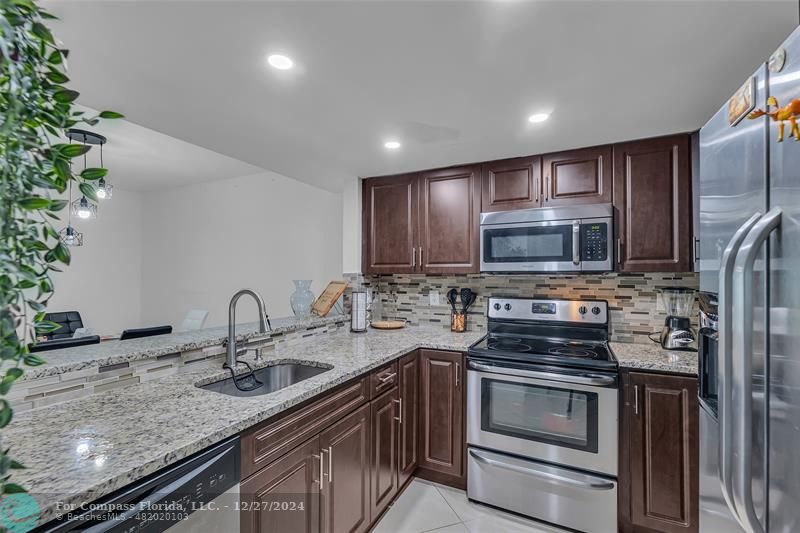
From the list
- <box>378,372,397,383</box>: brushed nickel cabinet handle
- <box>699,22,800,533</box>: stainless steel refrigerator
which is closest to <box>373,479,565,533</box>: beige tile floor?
<box>378,372,397,383</box>: brushed nickel cabinet handle

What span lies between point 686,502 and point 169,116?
331cm

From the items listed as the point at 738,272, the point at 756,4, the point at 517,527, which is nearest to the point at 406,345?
the point at 517,527

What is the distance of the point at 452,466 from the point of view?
228 centimetres

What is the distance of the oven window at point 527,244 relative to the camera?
226 centimetres

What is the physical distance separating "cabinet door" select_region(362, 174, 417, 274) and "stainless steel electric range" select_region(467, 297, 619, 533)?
99cm

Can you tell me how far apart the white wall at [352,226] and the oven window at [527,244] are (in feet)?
3.72

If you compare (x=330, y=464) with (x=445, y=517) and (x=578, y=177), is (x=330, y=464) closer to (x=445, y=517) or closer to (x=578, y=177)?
(x=445, y=517)

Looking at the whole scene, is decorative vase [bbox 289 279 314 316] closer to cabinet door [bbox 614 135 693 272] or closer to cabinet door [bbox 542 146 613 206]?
cabinet door [bbox 542 146 613 206]

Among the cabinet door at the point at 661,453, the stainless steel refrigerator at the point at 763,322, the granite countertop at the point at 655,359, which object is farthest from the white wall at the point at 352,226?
the stainless steel refrigerator at the point at 763,322

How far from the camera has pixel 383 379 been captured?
1963 mm

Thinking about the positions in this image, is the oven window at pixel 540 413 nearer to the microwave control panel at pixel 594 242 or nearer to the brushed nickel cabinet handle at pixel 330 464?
the microwave control panel at pixel 594 242

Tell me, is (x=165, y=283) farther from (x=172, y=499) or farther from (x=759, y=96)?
(x=759, y=96)

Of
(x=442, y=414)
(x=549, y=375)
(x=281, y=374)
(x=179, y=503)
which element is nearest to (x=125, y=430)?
(x=179, y=503)

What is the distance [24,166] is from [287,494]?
1.25 m
